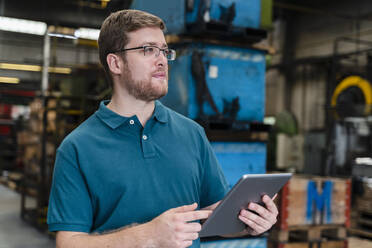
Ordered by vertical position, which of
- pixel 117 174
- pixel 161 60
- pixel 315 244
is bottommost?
pixel 315 244

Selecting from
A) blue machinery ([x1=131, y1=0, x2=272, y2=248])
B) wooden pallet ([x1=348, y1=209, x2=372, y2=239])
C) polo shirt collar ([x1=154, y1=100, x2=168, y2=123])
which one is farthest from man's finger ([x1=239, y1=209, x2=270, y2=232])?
wooden pallet ([x1=348, y1=209, x2=372, y2=239])

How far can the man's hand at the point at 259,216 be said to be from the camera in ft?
5.04

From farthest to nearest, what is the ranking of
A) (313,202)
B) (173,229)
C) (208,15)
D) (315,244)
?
(315,244) → (313,202) → (208,15) → (173,229)

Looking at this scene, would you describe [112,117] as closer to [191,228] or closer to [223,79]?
[191,228]

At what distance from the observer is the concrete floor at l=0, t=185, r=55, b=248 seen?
5374 millimetres

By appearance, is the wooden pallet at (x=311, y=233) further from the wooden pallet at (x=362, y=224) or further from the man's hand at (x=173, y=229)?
the man's hand at (x=173, y=229)

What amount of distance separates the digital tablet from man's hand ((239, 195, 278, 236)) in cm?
2

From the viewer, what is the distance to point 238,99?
3.46 metres

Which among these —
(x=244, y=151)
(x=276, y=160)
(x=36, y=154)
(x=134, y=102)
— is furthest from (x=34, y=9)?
(x=134, y=102)

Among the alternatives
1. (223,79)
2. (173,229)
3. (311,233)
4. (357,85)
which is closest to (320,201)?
(311,233)

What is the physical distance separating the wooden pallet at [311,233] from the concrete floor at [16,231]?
302 cm

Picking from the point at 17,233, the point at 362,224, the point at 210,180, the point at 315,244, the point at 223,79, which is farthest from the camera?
the point at 362,224

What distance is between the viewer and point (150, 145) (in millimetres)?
1581

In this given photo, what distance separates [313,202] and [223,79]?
5.67ft
